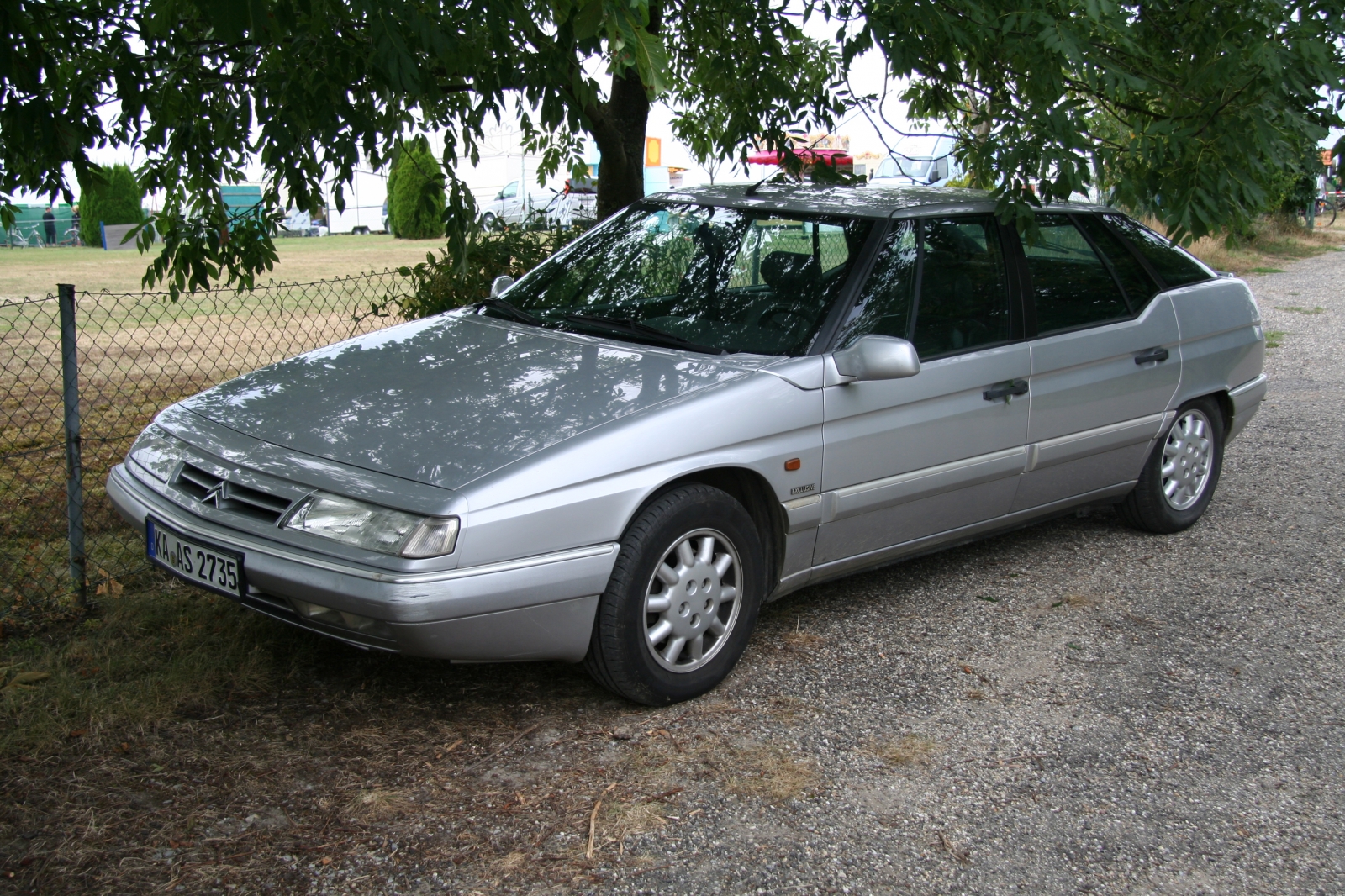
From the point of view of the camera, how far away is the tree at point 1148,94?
185 inches

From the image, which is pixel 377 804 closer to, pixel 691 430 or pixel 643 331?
pixel 691 430

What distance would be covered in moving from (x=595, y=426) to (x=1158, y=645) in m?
2.35

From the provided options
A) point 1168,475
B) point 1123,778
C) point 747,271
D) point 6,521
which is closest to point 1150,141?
point 1168,475

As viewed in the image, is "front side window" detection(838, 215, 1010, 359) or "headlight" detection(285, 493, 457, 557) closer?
"headlight" detection(285, 493, 457, 557)

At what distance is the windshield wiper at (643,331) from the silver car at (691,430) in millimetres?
11

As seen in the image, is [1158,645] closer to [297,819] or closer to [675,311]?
[675,311]

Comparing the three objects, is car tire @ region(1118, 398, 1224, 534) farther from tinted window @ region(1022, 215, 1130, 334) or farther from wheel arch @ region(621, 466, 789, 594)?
wheel arch @ region(621, 466, 789, 594)

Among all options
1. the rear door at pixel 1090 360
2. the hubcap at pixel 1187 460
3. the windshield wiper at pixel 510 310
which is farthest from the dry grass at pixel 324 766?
the hubcap at pixel 1187 460

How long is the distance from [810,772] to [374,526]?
1.40m

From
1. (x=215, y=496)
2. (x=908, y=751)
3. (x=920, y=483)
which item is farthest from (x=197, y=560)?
(x=920, y=483)

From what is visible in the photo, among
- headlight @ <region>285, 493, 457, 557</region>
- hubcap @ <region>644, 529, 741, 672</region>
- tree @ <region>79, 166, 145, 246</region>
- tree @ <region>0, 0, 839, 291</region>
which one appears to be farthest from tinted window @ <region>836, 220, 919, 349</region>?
tree @ <region>79, 166, 145, 246</region>

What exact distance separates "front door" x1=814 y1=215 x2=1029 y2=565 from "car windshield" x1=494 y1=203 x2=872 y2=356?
19 centimetres

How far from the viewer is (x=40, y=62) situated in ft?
12.5

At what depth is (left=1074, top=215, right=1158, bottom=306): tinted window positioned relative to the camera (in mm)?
5070
